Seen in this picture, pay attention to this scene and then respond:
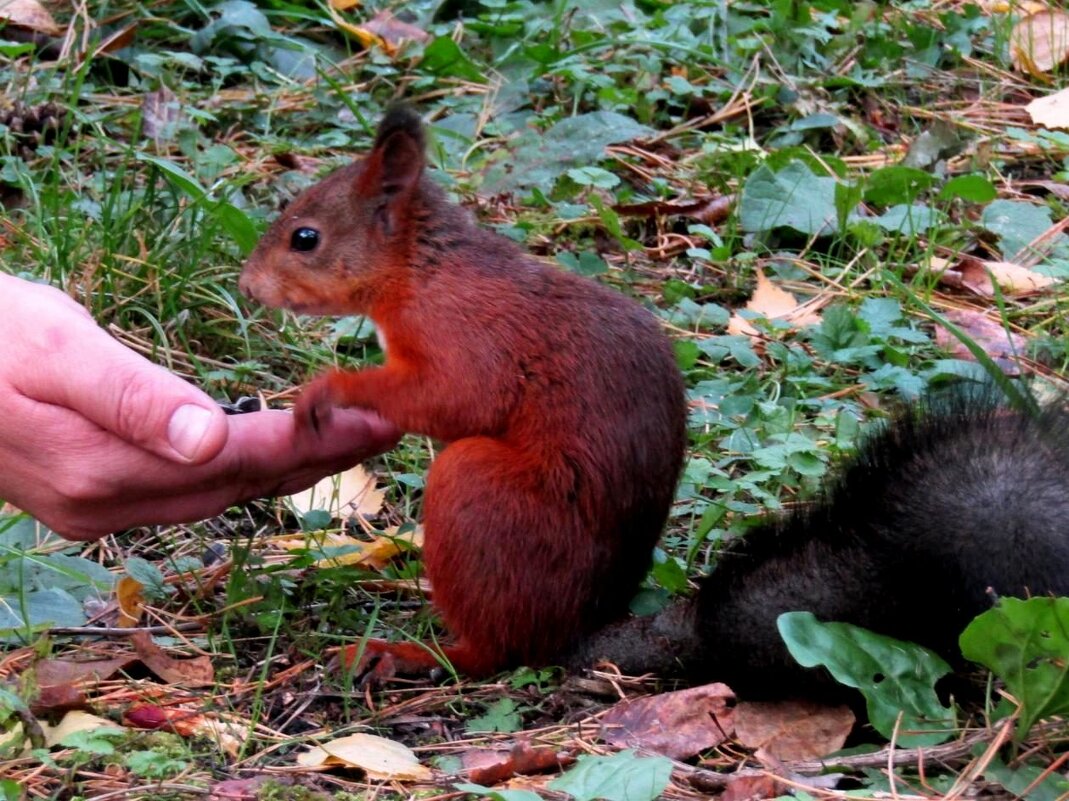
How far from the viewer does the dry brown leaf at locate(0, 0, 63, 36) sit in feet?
12.5

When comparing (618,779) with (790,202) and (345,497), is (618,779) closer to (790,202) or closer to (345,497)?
(345,497)

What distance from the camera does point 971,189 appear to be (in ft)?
10.5

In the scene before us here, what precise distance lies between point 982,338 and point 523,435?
48.0 inches

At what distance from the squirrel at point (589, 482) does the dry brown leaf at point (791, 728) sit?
0.03 m

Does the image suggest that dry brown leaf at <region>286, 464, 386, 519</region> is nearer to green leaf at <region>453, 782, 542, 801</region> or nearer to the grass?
the grass

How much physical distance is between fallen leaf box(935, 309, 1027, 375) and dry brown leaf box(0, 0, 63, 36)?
2331 millimetres

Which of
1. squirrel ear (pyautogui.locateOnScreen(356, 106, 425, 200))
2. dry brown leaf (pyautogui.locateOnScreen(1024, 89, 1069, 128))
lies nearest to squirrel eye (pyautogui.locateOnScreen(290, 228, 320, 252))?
squirrel ear (pyautogui.locateOnScreen(356, 106, 425, 200))

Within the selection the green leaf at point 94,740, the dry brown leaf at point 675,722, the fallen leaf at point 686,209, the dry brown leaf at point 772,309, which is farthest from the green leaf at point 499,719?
the fallen leaf at point 686,209

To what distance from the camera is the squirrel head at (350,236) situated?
2.24m

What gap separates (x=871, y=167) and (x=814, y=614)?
1992 mm

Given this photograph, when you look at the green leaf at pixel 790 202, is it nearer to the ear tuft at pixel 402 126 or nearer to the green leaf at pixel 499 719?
the ear tuft at pixel 402 126

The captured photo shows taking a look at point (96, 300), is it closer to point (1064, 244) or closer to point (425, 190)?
point (425, 190)

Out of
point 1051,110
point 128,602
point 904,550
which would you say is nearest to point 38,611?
point 128,602

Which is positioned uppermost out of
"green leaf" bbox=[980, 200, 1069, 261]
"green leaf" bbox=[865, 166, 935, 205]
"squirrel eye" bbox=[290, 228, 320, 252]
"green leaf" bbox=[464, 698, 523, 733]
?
"squirrel eye" bbox=[290, 228, 320, 252]
